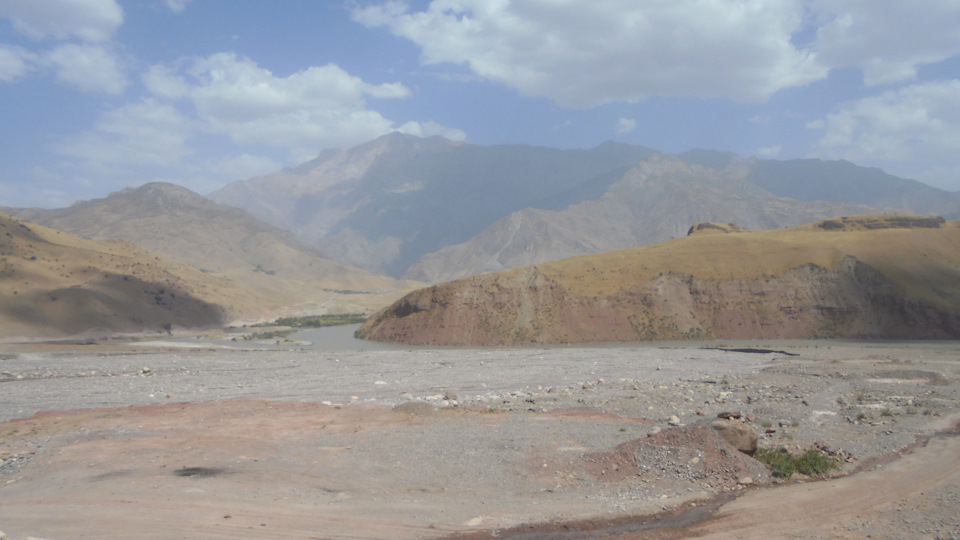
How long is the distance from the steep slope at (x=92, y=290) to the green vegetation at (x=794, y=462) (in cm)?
9556

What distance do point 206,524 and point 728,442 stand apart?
627 inches

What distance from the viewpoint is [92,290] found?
92.3m

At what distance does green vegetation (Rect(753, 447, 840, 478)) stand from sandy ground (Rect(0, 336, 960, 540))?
1.82 feet

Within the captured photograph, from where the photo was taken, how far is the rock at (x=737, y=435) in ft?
61.8

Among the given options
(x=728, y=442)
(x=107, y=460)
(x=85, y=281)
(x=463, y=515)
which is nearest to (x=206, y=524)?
(x=463, y=515)

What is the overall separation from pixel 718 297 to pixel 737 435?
61890 mm

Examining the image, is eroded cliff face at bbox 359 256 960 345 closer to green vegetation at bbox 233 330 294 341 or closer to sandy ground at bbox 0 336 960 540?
green vegetation at bbox 233 330 294 341

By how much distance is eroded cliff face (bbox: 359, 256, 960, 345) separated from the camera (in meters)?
70.1

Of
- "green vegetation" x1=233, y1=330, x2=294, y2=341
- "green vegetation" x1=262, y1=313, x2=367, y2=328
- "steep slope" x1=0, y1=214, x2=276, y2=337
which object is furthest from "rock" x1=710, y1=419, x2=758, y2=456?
"green vegetation" x1=262, y1=313, x2=367, y2=328

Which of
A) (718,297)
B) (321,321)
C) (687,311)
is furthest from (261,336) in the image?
(718,297)

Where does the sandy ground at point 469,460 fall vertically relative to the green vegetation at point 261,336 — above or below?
below

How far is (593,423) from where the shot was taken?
23.4 metres

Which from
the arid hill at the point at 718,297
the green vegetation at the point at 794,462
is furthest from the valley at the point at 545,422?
the arid hill at the point at 718,297

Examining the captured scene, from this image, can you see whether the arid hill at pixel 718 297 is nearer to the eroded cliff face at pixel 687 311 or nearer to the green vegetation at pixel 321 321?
the eroded cliff face at pixel 687 311
